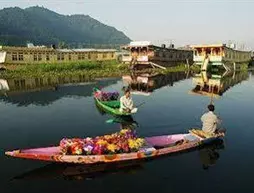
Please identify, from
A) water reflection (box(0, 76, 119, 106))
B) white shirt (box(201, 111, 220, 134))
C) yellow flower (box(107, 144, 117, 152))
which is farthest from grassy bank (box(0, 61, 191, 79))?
yellow flower (box(107, 144, 117, 152))

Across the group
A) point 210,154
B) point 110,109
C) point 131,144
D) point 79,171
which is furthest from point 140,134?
point 79,171

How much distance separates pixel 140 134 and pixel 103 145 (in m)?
6.22

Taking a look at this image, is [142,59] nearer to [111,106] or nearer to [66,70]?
[66,70]

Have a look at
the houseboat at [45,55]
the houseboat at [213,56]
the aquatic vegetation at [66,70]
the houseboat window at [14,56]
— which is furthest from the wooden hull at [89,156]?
the houseboat window at [14,56]

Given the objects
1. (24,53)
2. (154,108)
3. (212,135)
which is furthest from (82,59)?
(212,135)

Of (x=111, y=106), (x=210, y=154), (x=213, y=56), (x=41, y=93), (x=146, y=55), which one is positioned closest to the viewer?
(x=210, y=154)

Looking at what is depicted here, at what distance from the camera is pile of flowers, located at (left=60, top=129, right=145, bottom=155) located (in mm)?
14414

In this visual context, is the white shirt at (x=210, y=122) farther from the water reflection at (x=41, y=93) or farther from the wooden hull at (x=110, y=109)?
the water reflection at (x=41, y=93)

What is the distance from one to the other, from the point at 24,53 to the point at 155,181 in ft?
187

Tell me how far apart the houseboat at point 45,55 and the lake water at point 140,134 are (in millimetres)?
25860

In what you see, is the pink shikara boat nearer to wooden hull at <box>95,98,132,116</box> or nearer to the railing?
wooden hull at <box>95,98,132,116</box>

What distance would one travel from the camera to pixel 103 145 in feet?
48.4

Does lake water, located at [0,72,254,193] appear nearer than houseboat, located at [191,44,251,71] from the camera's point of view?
Yes

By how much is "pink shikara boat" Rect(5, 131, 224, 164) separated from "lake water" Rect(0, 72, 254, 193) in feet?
1.53
